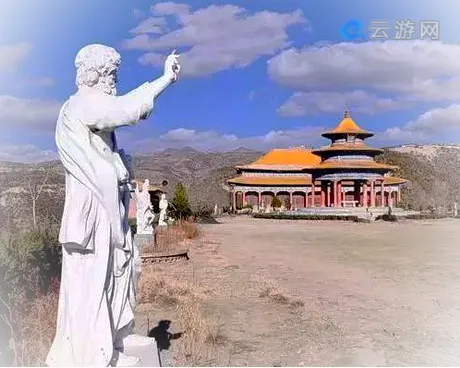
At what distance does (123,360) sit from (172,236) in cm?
1346

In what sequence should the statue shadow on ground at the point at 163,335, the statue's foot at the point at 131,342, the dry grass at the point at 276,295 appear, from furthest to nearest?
the dry grass at the point at 276,295
the statue shadow on ground at the point at 163,335
the statue's foot at the point at 131,342

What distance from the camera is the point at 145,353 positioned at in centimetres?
306

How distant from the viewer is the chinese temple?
127 ft

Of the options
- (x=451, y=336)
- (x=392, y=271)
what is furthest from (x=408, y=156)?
(x=451, y=336)

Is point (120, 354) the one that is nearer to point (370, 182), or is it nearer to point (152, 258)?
point (152, 258)

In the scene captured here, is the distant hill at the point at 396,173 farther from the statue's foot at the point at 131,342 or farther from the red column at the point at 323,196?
the statue's foot at the point at 131,342

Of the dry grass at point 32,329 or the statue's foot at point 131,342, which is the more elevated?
the statue's foot at point 131,342

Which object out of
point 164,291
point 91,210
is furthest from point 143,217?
point 91,210

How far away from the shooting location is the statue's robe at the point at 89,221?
8.87 ft

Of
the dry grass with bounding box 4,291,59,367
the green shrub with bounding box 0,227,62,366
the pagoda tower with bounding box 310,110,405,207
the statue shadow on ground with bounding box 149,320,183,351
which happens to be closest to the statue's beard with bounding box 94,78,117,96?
the dry grass with bounding box 4,291,59,367

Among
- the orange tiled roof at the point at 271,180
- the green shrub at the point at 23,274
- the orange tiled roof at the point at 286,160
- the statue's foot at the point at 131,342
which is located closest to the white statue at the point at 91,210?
the statue's foot at the point at 131,342

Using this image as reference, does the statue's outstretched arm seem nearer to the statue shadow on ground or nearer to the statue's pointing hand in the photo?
the statue's pointing hand

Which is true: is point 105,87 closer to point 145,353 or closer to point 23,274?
point 145,353

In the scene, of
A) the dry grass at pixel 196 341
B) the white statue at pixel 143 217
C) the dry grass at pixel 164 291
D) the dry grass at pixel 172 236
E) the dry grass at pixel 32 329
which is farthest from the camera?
the white statue at pixel 143 217
